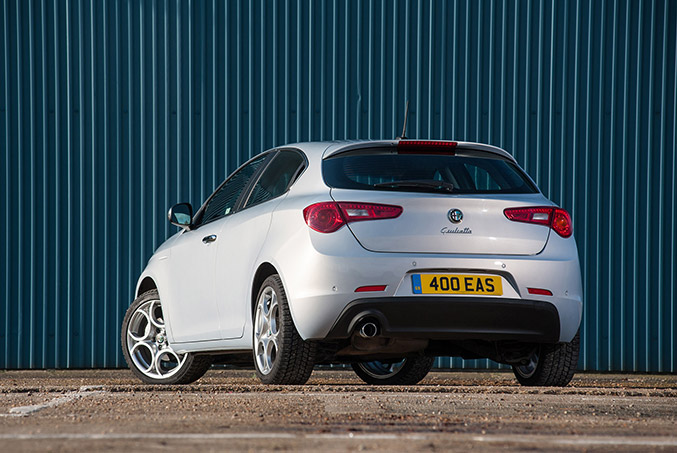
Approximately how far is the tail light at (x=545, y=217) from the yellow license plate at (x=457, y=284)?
39cm

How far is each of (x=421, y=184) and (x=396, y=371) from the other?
2.47 meters

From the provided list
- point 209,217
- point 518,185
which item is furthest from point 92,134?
point 518,185

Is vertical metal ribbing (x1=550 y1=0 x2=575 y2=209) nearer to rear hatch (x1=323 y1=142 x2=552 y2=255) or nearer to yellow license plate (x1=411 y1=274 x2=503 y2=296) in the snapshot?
rear hatch (x1=323 y1=142 x2=552 y2=255)

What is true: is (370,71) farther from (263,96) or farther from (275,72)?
(263,96)

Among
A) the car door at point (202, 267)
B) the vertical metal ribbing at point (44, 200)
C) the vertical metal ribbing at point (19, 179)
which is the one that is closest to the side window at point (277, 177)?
the car door at point (202, 267)

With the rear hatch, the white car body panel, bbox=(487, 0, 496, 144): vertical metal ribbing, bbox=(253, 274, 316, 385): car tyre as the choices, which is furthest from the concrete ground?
bbox=(487, 0, 496, 144): vertical metal ribbing

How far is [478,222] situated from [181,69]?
6117 mm

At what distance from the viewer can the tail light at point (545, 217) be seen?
6059 millimetres

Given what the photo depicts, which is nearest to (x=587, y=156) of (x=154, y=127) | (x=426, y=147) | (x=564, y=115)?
(x=564, y=115)

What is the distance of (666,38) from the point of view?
11.4 m

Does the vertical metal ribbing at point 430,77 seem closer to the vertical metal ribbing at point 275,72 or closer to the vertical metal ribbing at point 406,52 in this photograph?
the vertical metal ribbing at point 406,52

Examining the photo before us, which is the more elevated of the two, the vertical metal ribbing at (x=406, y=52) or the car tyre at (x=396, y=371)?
the vertical metal ribbing at (x=406, y=52)

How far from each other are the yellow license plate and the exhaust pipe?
30 centimetres

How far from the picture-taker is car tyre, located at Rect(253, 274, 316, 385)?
19.7ft
